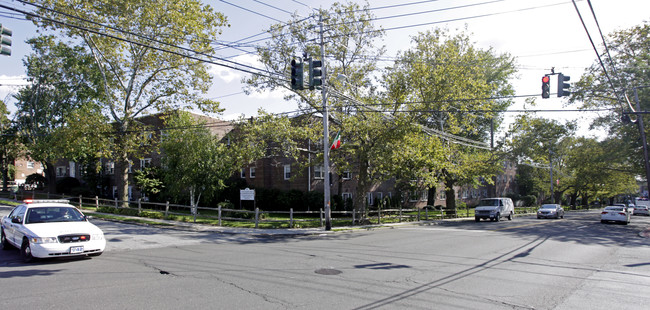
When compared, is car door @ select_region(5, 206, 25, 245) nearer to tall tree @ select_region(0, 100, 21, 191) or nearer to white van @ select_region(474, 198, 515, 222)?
white van @ select_region(474, 198, 515, 222)

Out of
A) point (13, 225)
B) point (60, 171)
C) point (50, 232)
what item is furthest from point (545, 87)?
point (60, 171)

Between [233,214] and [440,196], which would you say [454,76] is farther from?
[440,196]

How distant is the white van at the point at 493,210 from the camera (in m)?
28.3

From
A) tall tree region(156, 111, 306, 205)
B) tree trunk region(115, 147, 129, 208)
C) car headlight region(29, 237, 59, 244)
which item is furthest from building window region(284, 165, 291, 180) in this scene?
car headlight region(29, 237, 59, 244)

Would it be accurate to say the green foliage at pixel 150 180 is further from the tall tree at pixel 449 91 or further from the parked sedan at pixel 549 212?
the parked sedan at pixel 549 212

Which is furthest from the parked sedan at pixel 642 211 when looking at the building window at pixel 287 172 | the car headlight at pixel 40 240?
the car headlight at pixel 40 240

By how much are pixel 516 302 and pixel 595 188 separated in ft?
230

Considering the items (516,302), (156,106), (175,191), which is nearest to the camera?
(516,302)

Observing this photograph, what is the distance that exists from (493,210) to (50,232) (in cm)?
2720

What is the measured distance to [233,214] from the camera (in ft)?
81.6

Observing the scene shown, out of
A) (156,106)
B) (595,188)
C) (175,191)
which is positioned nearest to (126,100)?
(156,106)

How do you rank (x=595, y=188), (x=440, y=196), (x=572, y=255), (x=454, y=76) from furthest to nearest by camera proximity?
(x=595, y=188)
(x=440, y=196)
(x=454, y=76)
(x=572, y=255)

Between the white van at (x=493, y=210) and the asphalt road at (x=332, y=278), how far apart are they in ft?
49.2

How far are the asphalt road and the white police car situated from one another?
0.35m
